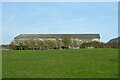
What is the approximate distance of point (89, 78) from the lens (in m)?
8.56

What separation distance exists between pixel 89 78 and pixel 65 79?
48.5 inches

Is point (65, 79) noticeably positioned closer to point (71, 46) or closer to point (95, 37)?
point (71, 46)

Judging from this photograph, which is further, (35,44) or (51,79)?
(35,44)

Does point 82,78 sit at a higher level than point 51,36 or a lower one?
lower

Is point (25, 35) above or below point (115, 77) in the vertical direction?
above

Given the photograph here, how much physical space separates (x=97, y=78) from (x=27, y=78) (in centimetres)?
350

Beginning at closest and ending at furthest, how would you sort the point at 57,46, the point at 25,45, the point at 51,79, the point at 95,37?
1. the point at 51,79
2. the point at 25,45
3. the point at 57,46
4. the point at 95,37

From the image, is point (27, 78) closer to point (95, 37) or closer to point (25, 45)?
point (25, 45)

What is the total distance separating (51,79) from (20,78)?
1591 millimetres

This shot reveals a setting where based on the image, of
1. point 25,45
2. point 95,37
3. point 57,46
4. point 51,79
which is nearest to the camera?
point 51,79

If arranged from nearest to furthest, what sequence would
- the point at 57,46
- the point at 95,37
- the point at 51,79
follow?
the point at 51,79, the point at 57,46, the point at 95,37

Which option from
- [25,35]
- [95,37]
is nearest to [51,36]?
[25,35]

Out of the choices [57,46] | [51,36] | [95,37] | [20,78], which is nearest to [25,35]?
[51,36]

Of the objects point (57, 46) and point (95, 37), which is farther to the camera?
point (95, 37)
